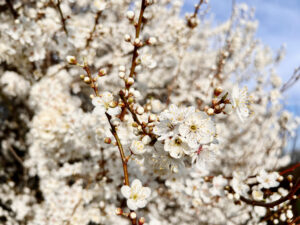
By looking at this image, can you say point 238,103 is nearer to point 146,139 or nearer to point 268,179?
point 146,139

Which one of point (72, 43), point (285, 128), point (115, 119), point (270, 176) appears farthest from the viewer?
point (285, 128)

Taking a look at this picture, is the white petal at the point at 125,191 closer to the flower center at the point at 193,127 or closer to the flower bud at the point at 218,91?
the flower center at the point at 193,127

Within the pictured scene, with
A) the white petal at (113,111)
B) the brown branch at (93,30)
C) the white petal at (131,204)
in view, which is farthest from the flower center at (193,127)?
the brown branch at (93,30)

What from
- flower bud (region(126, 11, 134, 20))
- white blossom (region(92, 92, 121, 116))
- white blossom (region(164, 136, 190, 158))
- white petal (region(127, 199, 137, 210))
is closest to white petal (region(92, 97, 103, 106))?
white blossom (region(92, 92, 121, 116))

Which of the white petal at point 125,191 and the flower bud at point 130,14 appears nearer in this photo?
the white petal at point 125,191

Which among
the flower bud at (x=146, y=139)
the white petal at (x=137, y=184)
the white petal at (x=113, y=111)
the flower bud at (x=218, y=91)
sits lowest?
the white petal at (x=137, y=184)

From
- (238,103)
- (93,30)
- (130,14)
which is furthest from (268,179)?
(93,30)

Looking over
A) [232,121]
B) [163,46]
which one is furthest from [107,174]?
[232,121]

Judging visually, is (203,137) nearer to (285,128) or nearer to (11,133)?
(285,128)
